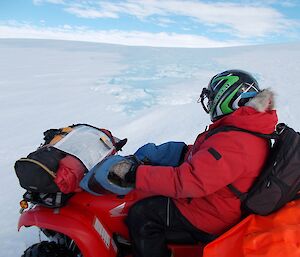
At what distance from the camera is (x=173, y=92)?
9.20 metres

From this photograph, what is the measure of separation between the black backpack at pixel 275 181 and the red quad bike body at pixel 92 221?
20.4 inches

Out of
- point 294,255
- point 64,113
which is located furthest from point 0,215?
point 64,113

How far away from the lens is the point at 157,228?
7.52 feet

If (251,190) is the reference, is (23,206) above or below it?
below

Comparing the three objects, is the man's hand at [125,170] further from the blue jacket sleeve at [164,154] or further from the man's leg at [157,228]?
the blue jacket sleeve at [164,154]

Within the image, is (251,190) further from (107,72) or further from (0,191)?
(107,72)

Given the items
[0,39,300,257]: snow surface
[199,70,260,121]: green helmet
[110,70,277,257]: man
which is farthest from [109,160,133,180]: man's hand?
[0,39,300,257]: snow surface

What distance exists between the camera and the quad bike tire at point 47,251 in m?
2.44

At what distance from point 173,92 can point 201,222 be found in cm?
720

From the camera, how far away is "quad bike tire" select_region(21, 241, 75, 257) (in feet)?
8.02

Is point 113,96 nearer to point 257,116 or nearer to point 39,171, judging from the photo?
point 39,171

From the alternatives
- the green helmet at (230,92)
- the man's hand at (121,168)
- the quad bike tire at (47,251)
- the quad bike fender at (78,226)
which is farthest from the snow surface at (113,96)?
the man's hand at (121,168)

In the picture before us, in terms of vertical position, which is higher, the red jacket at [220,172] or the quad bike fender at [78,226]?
the red jacket at [220,172]

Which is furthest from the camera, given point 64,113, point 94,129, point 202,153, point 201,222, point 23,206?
point 64,113
